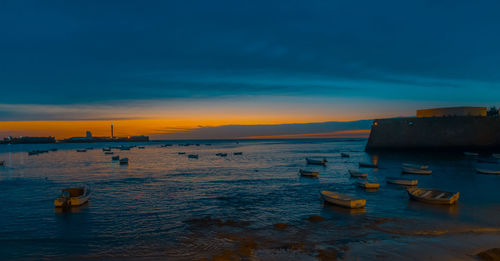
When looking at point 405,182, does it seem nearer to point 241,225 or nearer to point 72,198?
point 241,225

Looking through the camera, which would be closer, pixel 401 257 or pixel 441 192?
pixel 401 257

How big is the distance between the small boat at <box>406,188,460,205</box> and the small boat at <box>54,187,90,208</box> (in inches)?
963

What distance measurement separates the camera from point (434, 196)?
77.9 ft

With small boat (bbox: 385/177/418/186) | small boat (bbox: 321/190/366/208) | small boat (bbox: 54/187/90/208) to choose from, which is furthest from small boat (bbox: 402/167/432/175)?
small boat (bbox: 54/187/90/208)

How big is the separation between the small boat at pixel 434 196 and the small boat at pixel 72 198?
24.5 m

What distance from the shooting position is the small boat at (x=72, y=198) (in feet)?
74.4

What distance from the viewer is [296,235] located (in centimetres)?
1622

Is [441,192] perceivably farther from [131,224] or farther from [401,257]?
[131,224]

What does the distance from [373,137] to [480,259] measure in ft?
248

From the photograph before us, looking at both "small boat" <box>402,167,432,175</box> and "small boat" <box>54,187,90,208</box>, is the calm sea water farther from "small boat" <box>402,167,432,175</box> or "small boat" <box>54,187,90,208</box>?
"small boat" <box>402,167,432,175</box>

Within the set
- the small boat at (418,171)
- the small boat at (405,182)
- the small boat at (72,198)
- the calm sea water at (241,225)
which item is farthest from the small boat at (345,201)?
the small boat at (418,171)

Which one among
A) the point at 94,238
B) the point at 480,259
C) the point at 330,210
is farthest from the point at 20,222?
the point at 480,259

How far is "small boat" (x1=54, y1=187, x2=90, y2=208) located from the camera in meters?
22.7

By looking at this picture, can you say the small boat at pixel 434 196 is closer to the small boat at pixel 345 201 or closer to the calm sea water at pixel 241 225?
the calm sea water at pixel 241 225
